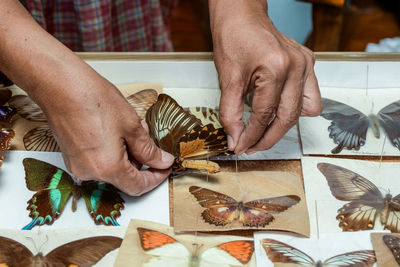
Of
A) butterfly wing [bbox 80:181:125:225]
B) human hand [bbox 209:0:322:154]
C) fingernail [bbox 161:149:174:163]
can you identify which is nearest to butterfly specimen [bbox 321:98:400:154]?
human hand [bbox 209:0:322:154]

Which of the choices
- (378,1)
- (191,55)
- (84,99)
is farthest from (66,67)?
(378,1)

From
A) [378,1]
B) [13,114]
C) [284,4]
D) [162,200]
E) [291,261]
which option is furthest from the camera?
[378,1]

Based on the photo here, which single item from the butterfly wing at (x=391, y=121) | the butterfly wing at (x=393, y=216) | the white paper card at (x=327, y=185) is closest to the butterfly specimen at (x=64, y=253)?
the white paper card at (x=327, y=185)

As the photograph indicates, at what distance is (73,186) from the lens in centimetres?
82

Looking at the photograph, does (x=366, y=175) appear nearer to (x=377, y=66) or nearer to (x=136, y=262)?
(x=377, y=66)

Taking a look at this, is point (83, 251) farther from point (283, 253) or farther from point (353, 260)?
point (353, 260)

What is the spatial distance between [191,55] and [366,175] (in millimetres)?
431

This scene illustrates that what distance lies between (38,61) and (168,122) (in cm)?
26

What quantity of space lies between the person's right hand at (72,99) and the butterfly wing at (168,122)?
0.10m

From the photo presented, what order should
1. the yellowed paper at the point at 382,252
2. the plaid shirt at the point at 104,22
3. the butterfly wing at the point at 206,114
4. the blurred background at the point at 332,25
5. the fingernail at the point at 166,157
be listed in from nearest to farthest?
the yellowed paper at the point at 382,252 → the fingernail at the point at 166,157 → the butterfly wing at the point at 206,114 → the plaid shirt at the point at 104,22 → the blurred background at the point at 332,25

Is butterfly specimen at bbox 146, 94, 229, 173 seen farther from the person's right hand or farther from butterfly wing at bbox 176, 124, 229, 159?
the person's right hand

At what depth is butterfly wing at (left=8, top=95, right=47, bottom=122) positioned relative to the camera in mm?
936

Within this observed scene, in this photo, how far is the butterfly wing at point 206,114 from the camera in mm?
922

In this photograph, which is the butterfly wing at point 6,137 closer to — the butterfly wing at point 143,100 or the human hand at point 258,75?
the butterfly wing at point 143,100
